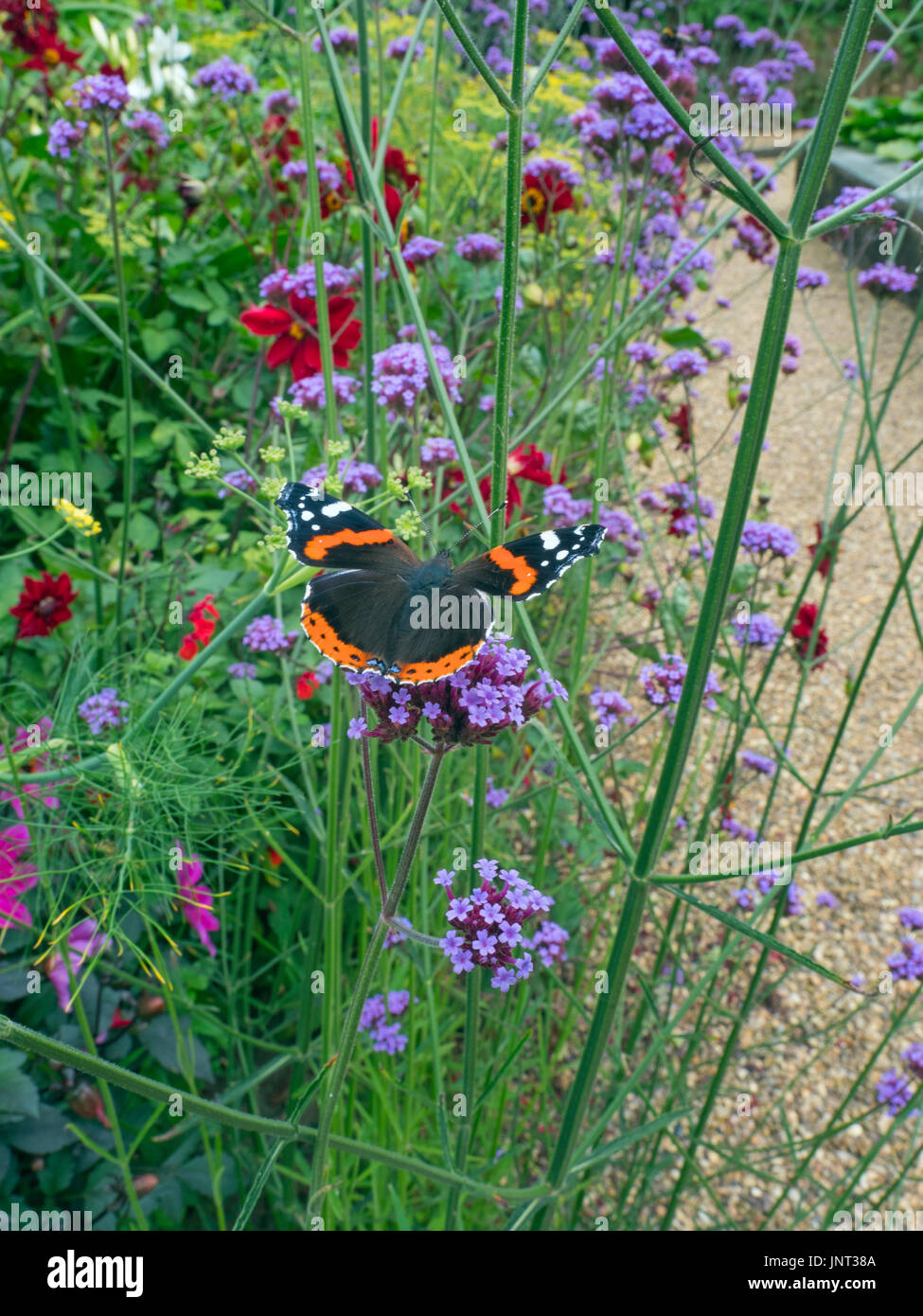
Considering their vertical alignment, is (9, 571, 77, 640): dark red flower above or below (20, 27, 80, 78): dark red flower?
below

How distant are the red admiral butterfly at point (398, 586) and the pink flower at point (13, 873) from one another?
0.54m

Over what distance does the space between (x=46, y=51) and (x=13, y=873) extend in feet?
6.47

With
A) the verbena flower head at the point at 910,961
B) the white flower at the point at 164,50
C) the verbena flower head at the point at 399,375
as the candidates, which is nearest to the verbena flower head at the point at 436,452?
the verbena flower head at the point at 399,375

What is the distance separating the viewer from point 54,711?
1416 millimetres

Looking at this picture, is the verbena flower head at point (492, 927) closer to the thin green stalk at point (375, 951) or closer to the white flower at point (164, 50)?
the thin green stalk at point (375, 951)

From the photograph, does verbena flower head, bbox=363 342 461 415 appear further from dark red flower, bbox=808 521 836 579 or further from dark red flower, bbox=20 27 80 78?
dark red flower, bbox=20 27 80 78

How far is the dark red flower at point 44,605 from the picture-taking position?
5.39 ft

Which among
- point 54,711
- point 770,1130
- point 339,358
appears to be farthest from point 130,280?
point 770,1130

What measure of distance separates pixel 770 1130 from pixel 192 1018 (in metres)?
1.31

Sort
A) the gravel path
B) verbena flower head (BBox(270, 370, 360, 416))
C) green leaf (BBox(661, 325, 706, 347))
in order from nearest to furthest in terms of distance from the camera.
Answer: verbena flower head (BBox(270, 370, 360, 416)) → the gravel path → green leaf (BBox(661, 325, 706, 347))

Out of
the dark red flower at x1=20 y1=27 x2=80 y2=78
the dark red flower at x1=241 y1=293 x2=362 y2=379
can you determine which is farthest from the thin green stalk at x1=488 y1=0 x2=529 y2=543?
the dark red flower at x1=20 y1=27 x2=80 y2=78

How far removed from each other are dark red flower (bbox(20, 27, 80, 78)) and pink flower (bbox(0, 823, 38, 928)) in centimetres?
181

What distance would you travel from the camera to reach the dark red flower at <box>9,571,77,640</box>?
1644 mm
